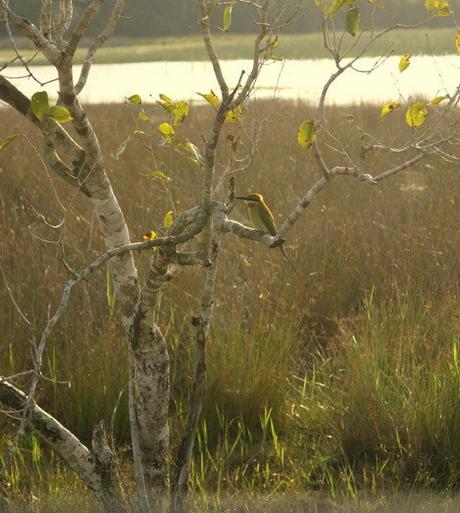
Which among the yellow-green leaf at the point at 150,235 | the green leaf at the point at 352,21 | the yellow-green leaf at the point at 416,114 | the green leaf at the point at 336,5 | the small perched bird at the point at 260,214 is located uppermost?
the green leaf at the point at 336,5

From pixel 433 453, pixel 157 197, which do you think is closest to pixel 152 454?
pixel 433 453

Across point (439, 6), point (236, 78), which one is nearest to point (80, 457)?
point (439, 6)

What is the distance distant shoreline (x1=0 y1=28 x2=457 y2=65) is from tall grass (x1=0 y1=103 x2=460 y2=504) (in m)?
31.0

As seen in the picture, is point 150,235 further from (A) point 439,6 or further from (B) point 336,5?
(A) point 439,6

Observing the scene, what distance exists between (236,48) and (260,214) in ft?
155

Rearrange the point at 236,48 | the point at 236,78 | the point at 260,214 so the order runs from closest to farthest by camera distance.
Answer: the point at 260,214 → the point at 236,78 → the point at 236,48

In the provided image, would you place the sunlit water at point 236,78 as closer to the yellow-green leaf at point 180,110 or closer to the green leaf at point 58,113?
the yellow-green leaf at point 180,110

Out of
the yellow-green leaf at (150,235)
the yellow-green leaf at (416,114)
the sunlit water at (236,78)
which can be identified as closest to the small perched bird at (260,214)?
the yellow-green leaf at (150,235)

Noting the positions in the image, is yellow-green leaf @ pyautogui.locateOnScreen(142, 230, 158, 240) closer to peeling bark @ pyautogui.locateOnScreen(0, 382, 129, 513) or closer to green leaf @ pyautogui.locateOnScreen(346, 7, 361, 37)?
peeling bark @ pyautogui.locateOnScreen(0, 382, 129, 513)

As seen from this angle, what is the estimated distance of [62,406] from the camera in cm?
337

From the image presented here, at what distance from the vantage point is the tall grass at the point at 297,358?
2.91 metres

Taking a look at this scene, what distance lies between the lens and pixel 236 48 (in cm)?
4831

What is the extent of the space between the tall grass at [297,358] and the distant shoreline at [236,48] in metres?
31.0

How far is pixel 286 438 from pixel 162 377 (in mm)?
853
